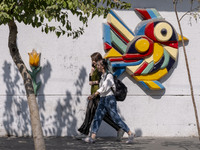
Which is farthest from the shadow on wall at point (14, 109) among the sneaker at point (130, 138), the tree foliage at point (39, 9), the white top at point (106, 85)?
the tree foliage at point (39, 9)

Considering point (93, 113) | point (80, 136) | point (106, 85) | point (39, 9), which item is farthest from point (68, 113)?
point (39, 9)

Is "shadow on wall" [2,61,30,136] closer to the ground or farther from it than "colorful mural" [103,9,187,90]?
closer to the ground

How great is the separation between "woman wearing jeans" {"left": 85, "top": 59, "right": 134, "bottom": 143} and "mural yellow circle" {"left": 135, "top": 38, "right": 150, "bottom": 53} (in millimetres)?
1223

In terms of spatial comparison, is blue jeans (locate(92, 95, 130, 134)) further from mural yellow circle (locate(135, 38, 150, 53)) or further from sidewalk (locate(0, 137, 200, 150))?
mural yellow circle (locate(135, 38, 150, 53))

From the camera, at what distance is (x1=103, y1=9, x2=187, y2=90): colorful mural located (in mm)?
10680

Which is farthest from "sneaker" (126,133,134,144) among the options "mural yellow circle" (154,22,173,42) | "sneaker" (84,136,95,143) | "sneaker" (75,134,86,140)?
"mural yellow circle" (154,22,173,42)

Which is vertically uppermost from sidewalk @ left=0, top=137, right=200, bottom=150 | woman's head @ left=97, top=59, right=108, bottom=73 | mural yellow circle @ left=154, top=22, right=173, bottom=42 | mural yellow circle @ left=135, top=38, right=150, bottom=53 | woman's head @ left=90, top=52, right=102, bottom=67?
mural yellow circle @ left=154, top=22, right=173, bottom=42

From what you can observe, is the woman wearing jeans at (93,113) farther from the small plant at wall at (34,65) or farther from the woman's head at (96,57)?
the small plant at wall at (34,65)

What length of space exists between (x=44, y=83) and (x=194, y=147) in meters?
3.69

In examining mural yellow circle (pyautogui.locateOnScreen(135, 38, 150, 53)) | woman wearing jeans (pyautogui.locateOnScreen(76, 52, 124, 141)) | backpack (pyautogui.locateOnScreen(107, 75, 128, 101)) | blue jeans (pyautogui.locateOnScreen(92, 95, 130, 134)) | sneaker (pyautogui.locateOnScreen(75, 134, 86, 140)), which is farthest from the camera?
mural yellow circle (pyautogui.locateOnScreen(135, 38, 150, 53))

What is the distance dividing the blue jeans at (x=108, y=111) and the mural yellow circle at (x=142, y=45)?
1561 millimetres

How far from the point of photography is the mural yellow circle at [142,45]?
420 inches

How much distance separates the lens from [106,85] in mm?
9508

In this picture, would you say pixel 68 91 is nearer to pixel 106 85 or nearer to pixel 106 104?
pixel 106 104
